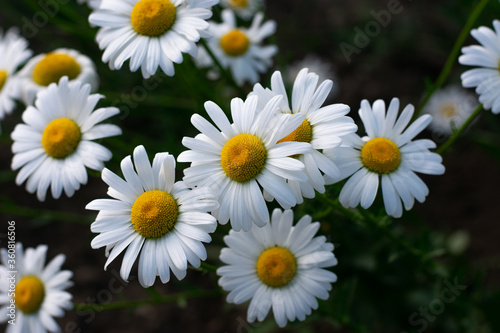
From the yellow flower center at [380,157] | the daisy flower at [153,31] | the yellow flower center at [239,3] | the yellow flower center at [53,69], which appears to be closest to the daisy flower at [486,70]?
the yellow flower center at [380,157]

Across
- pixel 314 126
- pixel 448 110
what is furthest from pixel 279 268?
pixel 448 110

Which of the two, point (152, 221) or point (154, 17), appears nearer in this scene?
point (152, 221)

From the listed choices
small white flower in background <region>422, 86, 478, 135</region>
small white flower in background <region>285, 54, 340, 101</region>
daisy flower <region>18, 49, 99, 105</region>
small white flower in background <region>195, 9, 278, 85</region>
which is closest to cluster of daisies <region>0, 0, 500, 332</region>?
daisy flower <region>18, 49, 99, 105</region>

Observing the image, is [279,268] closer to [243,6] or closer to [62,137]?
[62,137]

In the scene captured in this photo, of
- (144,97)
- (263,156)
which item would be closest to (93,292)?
(144,97)

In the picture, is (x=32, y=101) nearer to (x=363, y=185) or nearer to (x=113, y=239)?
(x=113, y=239)
